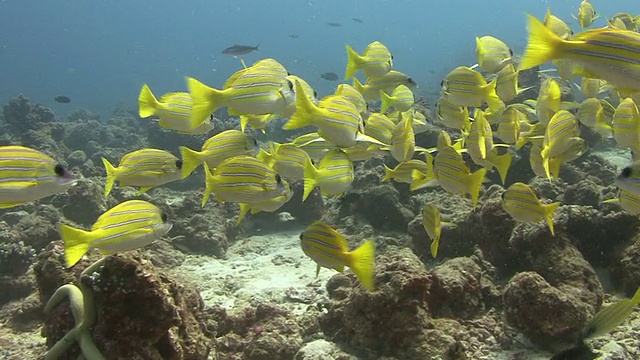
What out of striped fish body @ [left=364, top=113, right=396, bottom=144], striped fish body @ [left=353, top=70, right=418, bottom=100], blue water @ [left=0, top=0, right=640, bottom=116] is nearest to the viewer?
striped fish body @ [left=364, top=113, right=396, bottom=144]

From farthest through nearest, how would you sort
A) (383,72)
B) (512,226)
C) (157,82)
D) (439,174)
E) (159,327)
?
(157,82) → (383,72) → (512,226) → (439,174) → (159,327)

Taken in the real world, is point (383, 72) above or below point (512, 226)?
above

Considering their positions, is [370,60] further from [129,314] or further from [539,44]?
[129,314]

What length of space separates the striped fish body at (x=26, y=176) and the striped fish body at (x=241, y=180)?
4.32 feet

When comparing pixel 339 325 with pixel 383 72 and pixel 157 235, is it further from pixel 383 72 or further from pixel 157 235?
pixel 383 72

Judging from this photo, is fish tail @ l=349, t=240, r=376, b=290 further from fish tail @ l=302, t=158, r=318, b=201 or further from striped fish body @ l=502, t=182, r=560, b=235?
striped fish body @ l=502, t=182, r=560, b=235

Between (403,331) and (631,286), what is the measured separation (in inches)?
107

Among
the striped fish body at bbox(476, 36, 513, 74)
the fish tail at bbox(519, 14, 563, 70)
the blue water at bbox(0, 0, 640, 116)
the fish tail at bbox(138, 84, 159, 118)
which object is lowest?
the blue water at bbox(0, 0, 640, 116)

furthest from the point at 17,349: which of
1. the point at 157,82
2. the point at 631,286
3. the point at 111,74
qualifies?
the point at 111,74

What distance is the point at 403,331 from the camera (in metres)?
3.92

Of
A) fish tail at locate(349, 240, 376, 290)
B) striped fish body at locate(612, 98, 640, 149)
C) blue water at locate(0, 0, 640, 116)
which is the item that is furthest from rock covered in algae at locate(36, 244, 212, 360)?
blue water at locate(0, 0, 640, 116)

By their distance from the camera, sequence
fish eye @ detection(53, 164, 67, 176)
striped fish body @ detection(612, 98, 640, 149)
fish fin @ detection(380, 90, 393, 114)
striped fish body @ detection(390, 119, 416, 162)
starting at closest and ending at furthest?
fish eye @ detection(53, 164, 67, 176)
striped fish body @ detection(612, 98, 640, 149)
striped fish body @ detection(390, 119, 416, 162)
fish fin @ detection(380, 90, 393, 114)

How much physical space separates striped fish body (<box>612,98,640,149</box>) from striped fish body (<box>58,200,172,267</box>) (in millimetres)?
4345

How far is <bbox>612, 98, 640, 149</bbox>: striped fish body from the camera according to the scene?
4.03 m
